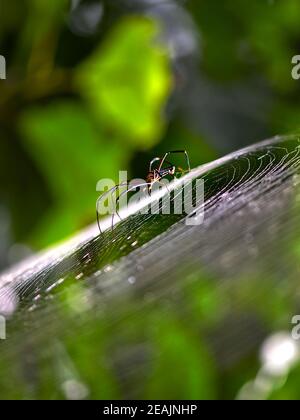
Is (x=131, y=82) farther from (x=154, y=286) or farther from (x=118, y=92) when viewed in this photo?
(x=154, y=286)

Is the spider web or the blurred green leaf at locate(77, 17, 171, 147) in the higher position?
the blurred green leaf at locate(77, 17, 171, 147)

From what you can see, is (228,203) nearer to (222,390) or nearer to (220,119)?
(222,390)

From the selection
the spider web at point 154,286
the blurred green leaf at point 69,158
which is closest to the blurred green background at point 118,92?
the blurred green leaf at point 69,158

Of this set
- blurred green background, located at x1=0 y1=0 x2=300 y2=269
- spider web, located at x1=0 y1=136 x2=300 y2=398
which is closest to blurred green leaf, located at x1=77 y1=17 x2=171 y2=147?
blurred green background, located at x1=0 y1=0 x2=300 y2=269

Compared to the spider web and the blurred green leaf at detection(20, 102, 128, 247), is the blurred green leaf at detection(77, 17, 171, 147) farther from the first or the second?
the spider web

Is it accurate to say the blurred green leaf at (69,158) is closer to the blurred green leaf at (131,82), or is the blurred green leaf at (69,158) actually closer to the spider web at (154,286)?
the blurred green leaf at (131,82)
